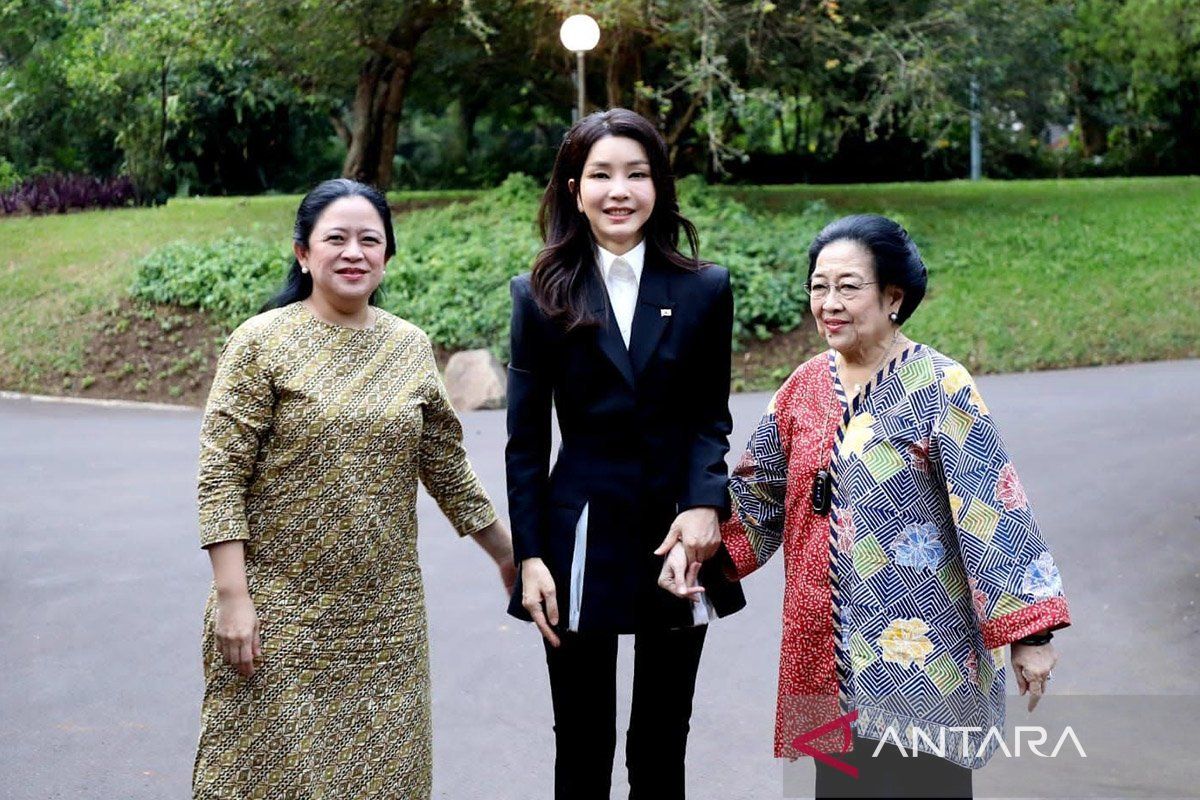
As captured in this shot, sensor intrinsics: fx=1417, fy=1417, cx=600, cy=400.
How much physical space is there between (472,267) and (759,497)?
40.7ft

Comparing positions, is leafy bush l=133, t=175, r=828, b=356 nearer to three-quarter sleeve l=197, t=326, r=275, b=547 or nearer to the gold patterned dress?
the gold patterned dress

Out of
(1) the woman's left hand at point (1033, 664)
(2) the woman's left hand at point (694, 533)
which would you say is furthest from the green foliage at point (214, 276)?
(1) the woman's left hand at point (1033, 664)

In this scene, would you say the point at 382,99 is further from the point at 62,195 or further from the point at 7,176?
the point at 7,176

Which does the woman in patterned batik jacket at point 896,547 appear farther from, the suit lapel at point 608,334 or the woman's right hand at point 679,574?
the suit lapel at point 608,334

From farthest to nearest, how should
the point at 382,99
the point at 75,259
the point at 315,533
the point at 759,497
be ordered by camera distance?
the point at 382,99 → the point at 75,259 → the point at 759,497 → the point at 315,533

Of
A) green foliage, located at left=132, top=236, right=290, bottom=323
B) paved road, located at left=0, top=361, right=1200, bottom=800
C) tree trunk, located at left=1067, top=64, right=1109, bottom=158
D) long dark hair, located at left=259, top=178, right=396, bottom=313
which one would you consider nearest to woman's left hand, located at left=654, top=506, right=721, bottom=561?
long dark hair, located at left=259, top=178, right=396, bottom=313

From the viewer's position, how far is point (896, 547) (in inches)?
120

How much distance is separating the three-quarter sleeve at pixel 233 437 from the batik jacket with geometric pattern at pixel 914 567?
1.24 m

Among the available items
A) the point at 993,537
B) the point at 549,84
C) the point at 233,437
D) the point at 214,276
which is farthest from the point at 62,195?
the point at 993,537

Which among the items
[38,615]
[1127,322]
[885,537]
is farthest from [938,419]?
[1127,322]

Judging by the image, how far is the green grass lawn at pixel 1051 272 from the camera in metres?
13.5

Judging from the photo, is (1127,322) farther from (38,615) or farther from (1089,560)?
(38,615)

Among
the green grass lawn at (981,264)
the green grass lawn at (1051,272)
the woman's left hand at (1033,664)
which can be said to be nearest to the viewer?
the woman's left hand at (1033,664)

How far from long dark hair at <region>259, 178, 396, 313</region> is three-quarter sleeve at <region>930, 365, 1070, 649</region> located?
138 centimetres
